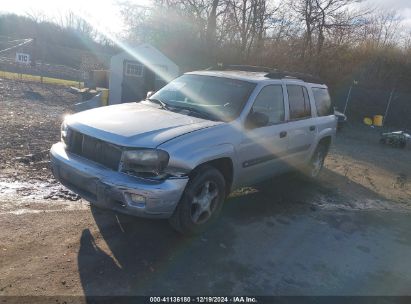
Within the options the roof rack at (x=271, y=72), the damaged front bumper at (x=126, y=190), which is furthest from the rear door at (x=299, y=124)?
the damaged front bumper at (x=126, y=190)

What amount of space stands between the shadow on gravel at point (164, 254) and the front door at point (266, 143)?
609mm

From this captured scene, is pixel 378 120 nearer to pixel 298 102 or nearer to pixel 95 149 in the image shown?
pixel 298 102

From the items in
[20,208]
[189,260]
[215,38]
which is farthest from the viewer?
[215,38]

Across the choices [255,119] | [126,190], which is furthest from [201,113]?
[126,190]

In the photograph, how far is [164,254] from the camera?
3971 mm

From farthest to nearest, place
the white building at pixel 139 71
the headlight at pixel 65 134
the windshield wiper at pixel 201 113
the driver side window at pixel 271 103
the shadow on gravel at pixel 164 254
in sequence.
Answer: the white building at pixel 139 71
the driver side window at pixel 271 103
the windshield wiper at pixel 201 113
the headlight at pixel 65 134
the shadow on gravel at pixel 164 254

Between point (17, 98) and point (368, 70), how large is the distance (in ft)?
62.2

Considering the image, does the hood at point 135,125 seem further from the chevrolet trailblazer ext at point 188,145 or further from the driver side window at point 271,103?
the driver side window at point 271,103

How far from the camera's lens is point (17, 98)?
43.7 ft

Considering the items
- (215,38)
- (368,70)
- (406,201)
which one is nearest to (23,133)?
(406,201)

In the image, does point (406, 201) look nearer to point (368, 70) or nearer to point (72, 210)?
point (72, 210)

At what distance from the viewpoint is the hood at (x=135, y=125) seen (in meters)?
3.83

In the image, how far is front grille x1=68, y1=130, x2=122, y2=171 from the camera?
387 cm

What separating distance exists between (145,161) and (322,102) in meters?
4.23
